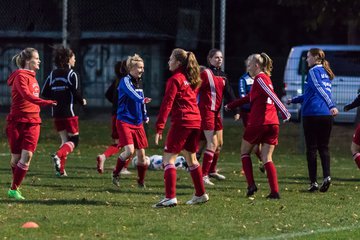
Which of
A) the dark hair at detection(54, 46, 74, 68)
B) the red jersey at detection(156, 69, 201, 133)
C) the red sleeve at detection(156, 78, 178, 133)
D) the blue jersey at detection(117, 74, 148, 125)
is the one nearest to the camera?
the red sleeve at detection(156, 78, 178, 133)

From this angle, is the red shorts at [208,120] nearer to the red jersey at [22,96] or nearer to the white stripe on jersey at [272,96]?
the white stripe on jersey at [272,96]

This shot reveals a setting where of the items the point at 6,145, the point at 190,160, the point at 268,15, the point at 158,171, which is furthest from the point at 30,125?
the point at 268,15

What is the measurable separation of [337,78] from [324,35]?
13.4m

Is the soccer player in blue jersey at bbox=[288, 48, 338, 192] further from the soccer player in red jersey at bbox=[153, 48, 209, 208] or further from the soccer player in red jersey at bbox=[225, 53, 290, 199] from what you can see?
the soccer player in red jersey at bbox=[153, 48, 209, 208]

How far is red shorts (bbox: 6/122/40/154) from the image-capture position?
14000 mm

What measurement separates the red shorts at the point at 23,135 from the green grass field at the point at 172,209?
25.4 inches

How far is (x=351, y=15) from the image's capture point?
3098cm

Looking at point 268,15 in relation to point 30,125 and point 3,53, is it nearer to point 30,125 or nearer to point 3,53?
point 3,53

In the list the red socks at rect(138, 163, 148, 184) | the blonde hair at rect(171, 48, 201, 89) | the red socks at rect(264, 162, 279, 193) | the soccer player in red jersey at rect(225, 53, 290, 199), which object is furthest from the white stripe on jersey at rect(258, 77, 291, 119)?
the red socks at rect(138, 163, 148, 184)

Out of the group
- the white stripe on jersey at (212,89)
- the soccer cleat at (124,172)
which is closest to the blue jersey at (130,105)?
the white stripe on jersey at (212,89)

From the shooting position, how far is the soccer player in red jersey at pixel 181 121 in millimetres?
13148

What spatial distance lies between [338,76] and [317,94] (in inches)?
478

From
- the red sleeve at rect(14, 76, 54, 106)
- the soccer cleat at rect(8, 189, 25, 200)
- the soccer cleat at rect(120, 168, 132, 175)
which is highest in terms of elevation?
the red sleeve at rect(14, 76, 54, 106)

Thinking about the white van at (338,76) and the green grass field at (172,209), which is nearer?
the green grass field at (172,209)
